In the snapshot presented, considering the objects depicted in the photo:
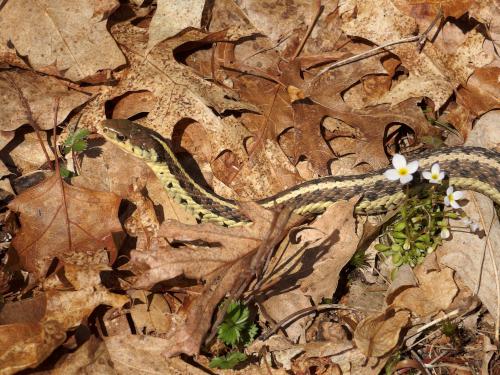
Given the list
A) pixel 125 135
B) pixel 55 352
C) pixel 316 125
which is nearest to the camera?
pixel 55 352

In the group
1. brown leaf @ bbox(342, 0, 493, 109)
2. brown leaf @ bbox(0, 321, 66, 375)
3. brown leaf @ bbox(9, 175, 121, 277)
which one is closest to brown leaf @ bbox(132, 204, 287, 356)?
brown leaf @ bbox(0, 321, 66, 375)

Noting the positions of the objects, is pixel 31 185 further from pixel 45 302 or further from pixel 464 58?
pixel 464 58

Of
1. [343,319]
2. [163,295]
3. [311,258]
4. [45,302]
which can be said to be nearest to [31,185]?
[45,302]

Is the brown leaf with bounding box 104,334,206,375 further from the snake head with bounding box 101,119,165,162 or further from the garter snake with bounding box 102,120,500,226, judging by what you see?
the snake head with bounding box 101,119,165,162

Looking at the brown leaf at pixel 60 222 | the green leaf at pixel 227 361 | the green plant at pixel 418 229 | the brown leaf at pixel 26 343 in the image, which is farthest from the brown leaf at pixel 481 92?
the brown leaf at pixel 26 343

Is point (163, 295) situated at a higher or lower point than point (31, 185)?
lower
